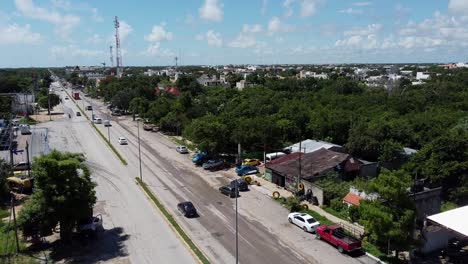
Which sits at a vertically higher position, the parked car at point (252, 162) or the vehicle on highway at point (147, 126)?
the vehicle on highway at point (147, 126)

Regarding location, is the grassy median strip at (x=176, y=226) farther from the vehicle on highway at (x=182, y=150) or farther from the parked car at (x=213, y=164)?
the vehicle on highway at (x=182, y=150)

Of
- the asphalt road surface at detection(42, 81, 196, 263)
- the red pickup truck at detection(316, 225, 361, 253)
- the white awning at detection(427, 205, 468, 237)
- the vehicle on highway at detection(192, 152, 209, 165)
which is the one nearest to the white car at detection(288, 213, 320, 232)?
the red pickup truck at detection(316, 225, 361, 253)

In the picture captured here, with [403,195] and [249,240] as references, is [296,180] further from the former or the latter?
[403,195]

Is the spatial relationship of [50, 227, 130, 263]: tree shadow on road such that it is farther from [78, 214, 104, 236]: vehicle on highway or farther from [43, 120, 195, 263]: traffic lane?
[78, 214, 104, 236]: vehicle on highway

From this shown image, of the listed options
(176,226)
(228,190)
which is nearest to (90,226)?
(176,226)

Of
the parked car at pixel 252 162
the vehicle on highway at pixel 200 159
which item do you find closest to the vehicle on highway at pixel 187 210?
the parked car at pixel 252 162
